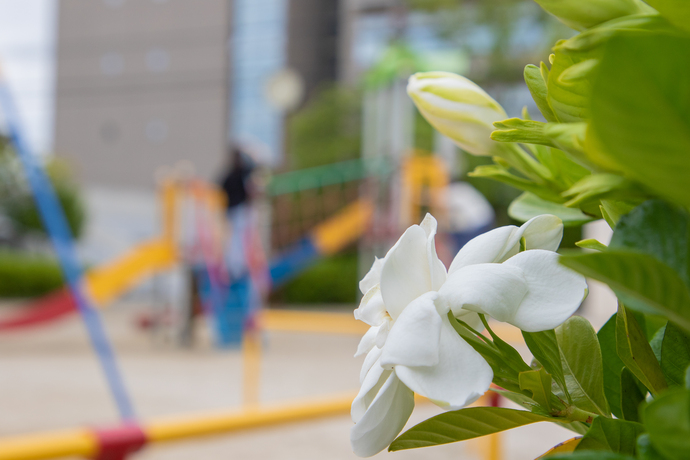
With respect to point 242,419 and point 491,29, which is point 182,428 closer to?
point 242,419

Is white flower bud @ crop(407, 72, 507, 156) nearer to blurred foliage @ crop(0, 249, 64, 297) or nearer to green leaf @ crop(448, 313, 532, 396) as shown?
green leaf @ crop(448, 313, 532, 396)

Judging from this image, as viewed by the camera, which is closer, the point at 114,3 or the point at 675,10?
the point at 675,10

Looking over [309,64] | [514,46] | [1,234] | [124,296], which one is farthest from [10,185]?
[514,46]

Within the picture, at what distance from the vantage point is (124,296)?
8.85 m

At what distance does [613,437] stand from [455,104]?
11 cm

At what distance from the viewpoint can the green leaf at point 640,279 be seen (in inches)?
4.3

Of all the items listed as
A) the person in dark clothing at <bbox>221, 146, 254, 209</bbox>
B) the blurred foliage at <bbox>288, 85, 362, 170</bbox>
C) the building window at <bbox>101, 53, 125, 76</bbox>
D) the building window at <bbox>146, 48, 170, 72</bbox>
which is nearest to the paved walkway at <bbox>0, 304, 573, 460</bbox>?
the person in dark clothing at <bbox>221, 146, 254, 209</bbox>

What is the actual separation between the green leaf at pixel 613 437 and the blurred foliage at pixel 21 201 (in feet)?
34.6

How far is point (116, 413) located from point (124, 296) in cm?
672

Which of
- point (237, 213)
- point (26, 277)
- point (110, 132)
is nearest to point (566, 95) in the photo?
point (237, 213)

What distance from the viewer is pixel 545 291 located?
0.15m

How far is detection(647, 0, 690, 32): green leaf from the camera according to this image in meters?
0.13

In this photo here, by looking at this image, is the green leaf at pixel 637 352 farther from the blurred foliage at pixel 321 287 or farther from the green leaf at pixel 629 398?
the blurred foliage at pixel 321 287

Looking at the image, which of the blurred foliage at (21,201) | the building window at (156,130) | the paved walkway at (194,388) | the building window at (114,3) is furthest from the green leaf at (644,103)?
the building window at (114,3)
